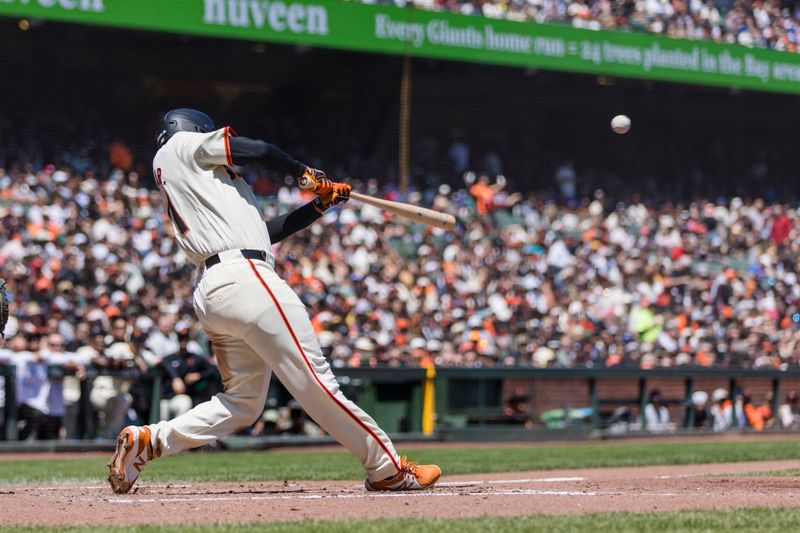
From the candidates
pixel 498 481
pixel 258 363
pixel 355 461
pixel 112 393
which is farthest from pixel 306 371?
pixel 112 393

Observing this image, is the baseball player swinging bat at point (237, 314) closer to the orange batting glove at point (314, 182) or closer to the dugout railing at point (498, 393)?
the orange batting glove at point (314, 182)

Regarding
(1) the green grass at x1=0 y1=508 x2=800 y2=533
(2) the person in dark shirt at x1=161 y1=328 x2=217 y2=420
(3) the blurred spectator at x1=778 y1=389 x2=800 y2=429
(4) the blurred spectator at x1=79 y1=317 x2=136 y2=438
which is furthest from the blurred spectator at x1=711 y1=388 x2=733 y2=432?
(1) the green grass at x1=0 y1=508 x2=800 y2=533

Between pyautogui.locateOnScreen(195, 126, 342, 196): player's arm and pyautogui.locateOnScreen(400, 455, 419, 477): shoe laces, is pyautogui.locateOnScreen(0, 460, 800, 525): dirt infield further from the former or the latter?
pyautogui.locateOnScreen(195, 126, 342, 196): player's arm

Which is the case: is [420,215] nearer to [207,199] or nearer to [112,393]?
[207,199]

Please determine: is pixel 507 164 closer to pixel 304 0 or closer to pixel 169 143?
pixel 304 0

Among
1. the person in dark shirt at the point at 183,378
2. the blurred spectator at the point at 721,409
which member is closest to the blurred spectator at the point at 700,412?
the blurred spectator at the point at 721,409
